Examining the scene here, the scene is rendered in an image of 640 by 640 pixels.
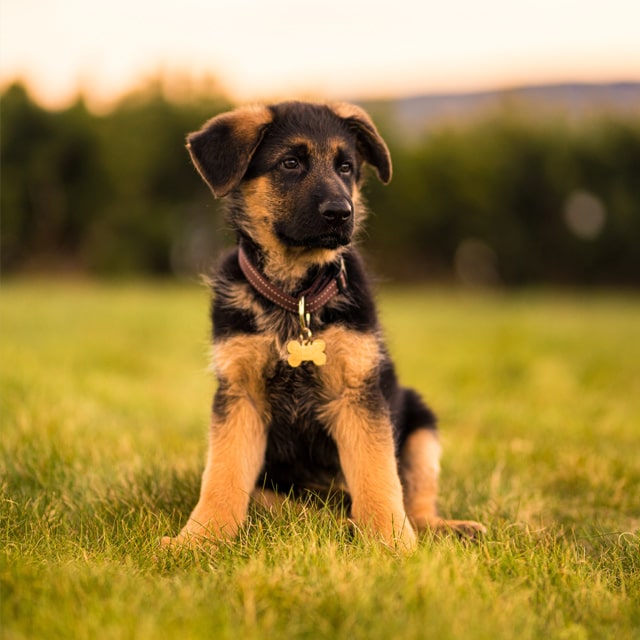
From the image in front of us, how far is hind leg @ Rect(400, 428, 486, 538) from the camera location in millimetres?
4488

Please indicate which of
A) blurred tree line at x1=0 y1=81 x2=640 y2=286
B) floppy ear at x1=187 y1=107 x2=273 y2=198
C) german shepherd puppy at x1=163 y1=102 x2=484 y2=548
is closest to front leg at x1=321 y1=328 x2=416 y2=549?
german shepherd puppy at x1=163 y1=102 x2=484 y2=548

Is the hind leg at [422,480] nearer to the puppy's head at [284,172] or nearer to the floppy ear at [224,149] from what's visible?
the puppy's head at [284,172]

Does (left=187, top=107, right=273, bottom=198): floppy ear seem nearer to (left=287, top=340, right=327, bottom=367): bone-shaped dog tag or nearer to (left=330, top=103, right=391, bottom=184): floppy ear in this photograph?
(left=330, top=103, right=391, bottom=184): floppy ear

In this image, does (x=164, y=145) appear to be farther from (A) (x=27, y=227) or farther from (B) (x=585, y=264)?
(B) (x=585, y=264)

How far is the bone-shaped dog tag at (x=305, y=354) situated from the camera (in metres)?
4.13

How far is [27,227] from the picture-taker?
1289 inches

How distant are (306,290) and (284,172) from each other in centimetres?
64

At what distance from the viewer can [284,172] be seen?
14.8 feet

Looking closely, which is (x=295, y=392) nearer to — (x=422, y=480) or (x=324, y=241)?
(x=324, y=241)

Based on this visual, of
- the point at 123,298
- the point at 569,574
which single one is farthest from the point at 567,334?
the point at 569,574

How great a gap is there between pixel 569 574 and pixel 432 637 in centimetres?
104

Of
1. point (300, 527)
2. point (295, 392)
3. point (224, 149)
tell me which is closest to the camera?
point (300, 527)

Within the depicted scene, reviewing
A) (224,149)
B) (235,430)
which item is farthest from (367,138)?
(235,430)

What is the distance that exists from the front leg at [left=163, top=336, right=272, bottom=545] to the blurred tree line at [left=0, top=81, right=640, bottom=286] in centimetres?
2851
